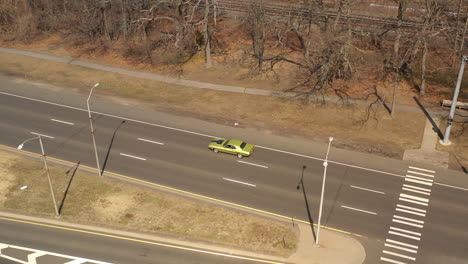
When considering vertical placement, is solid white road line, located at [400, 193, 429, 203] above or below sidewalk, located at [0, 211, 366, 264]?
above

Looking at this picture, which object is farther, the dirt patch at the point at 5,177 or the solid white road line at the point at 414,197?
the dirt patch at the point at 5,177

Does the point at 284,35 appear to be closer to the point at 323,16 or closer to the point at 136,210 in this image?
the point at 323,16

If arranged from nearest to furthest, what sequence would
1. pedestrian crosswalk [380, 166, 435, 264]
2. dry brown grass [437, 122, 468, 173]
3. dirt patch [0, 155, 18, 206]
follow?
1. pedestrian crosswalk [380, 166, 435, 264]
2. dirt patch [0, 155, 18, 206]
3. dry brown grass [437, 122, 468, 173]

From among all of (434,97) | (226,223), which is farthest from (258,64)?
(226,223)

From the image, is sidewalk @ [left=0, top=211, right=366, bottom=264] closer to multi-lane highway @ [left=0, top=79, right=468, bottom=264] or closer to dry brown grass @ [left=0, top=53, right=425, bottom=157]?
multi-lane highway @ [left=0, top=79, right=468, bottom=264]

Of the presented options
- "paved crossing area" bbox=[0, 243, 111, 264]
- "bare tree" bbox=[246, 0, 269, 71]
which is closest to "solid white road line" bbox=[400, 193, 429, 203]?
"paved crossing area" bbox=[0, 243, 111, 264]

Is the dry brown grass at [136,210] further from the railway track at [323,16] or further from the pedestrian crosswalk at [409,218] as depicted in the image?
the railway track at [323,16]

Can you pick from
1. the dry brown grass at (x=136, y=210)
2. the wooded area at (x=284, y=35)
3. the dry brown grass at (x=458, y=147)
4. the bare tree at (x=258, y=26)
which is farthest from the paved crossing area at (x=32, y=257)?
the bare tree at (x=258, y=26)
